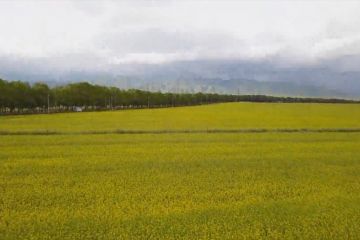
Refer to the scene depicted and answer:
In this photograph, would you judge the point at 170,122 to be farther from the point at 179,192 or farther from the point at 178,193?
the point at 178,193

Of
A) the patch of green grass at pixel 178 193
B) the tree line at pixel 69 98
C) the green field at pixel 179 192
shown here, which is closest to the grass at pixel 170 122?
the green field at pixel 179 192

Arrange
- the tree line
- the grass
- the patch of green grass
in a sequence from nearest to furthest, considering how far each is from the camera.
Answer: the patch of green grass < the grass < the tree line

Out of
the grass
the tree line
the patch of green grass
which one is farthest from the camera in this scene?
the tree line

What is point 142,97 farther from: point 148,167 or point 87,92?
point 148,167

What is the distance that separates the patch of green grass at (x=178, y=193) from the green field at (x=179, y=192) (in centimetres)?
3

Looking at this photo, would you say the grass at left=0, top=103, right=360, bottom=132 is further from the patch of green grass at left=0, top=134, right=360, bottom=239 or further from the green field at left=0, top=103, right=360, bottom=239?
the patch of green grass at left=0, top=134, right=360, bottom=239

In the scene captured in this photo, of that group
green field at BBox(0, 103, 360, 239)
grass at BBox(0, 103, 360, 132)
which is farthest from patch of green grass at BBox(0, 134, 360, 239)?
grass at BBox(0, 103, 360, 132)

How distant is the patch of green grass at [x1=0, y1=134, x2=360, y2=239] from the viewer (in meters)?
11.7

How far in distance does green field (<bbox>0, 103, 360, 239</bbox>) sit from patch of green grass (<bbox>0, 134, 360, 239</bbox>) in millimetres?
35

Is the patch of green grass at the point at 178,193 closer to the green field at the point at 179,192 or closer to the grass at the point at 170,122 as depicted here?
the green field at the point at 179,192

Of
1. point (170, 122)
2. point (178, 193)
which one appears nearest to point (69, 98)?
point (170, 122)

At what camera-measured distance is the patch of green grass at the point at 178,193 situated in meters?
11.7

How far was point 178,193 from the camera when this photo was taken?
51.8 feet

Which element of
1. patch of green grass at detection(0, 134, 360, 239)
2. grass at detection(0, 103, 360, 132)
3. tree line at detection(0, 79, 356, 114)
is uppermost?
tree line at detection(0, 79, 356, 114)
